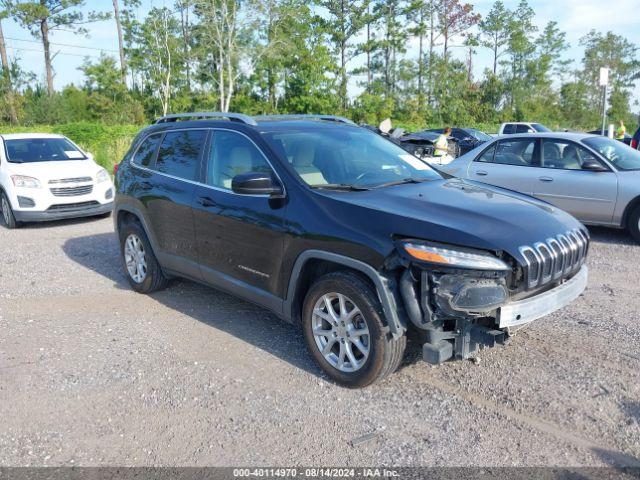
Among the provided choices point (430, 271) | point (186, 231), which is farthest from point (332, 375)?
point (186, 231)

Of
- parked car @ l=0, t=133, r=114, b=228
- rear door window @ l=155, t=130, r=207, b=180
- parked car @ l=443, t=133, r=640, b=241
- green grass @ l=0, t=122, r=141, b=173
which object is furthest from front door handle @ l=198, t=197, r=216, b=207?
green grass @ l=0, t=122, r=141, b=173

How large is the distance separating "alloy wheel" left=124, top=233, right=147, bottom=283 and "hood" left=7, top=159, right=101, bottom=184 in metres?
4.56

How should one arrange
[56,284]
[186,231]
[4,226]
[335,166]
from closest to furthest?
[335,166] → [186,231] → [56,284] → [4,226]

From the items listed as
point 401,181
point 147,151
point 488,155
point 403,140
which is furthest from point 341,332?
point 488,155

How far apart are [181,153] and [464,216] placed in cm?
282

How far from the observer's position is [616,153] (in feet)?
26.7

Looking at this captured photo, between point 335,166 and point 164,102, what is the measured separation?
146ft

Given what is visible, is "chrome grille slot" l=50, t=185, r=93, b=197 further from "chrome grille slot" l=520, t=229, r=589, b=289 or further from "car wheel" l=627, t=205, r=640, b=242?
"car wheel" l=627, t=205, r=640, b=242

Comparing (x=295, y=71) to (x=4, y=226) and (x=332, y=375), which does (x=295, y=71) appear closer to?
(x=4, y=226)

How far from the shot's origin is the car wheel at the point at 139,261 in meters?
5.68

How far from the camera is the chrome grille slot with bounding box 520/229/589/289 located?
334 cm

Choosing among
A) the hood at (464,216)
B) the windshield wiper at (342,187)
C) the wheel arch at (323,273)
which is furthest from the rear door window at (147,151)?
the hood at (464,216)

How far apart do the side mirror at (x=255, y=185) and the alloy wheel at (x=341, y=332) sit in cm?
86

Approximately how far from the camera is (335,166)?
4387 millimetres
